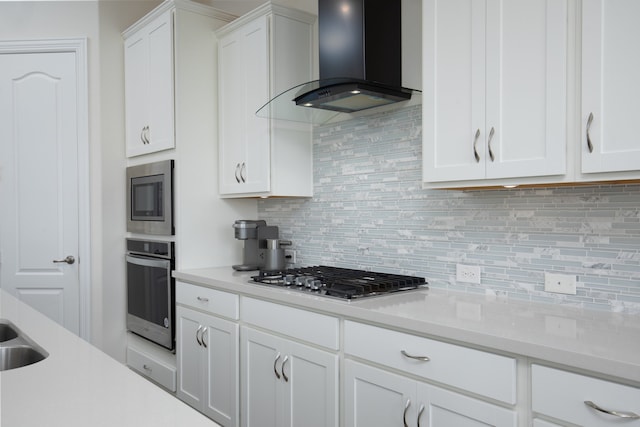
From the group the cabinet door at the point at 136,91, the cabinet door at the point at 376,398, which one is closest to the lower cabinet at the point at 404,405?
the cabinet door at the point at 376,398

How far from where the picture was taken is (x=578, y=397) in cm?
132

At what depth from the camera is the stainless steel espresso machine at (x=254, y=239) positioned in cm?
315

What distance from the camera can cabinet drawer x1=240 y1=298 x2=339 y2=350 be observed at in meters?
2.08

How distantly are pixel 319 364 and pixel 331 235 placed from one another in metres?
1.03

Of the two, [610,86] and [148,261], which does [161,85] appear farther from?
[610,86]

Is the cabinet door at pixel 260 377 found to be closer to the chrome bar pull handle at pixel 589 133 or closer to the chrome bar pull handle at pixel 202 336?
the chrome bar pull handle at pixel 202 336

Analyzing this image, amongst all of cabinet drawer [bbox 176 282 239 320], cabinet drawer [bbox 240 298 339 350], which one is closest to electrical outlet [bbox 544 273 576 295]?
cabinet drawer [bbox 240 298 339 350]

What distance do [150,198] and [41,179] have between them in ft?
3.55

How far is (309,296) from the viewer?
219 centimetres

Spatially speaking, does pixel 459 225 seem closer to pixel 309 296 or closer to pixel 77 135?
pixel 309 296

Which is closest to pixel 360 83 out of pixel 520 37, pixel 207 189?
pixel 520 37

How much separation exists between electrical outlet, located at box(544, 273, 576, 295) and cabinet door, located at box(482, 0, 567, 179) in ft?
1.55

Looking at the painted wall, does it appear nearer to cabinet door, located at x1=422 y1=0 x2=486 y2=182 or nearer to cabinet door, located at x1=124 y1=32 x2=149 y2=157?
cabinet door, located at x1=124 y1=32 x2=149 y2=157

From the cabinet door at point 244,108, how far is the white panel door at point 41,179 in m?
1.39
